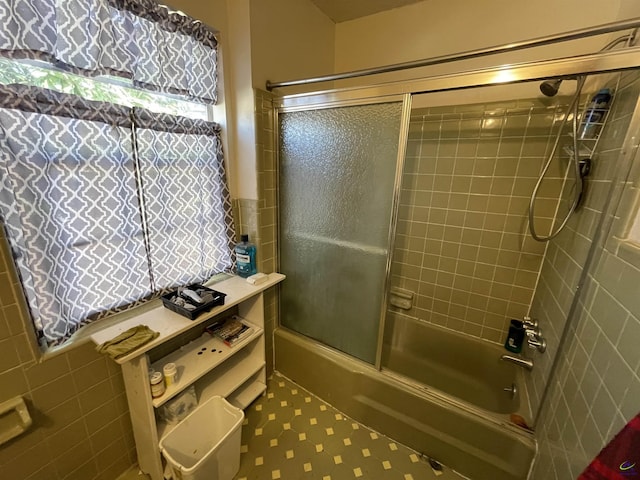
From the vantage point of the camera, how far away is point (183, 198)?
1.30m

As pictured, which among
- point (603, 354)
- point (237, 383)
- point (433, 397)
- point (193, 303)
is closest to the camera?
point (603, 354)

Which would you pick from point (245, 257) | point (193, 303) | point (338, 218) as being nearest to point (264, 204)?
point (245, 257)

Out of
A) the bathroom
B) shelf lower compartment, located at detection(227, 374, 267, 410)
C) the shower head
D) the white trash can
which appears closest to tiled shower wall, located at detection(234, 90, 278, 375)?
the bathroom

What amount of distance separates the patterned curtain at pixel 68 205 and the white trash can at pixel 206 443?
Answer: 61 cm

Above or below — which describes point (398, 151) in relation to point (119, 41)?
below

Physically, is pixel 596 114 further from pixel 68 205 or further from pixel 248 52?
pixel 68 205

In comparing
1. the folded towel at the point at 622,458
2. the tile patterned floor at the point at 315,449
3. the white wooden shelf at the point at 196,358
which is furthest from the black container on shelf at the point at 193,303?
the folded towel at the point at 622,458

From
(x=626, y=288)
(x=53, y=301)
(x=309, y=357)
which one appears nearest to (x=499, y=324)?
(x=626, y=288)

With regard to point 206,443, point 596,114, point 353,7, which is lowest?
point 206,443

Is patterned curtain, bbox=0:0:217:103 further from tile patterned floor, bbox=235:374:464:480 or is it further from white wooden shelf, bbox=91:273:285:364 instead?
tile patterned floor, bbox=235:374:464:480

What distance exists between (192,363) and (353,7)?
90.5 inches

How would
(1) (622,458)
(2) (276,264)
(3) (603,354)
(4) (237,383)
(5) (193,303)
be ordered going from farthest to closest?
(2) (276,264) → (4) (237,383) → (5) (193,303) → (3) (603,354) → (1) (622,458)

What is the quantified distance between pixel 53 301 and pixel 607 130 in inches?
86.5

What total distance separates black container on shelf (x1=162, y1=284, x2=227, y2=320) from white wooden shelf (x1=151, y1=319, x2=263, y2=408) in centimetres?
28
